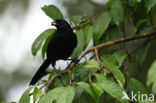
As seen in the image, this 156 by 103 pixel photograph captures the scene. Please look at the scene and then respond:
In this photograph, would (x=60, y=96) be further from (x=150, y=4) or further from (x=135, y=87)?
(x=150, y=4)

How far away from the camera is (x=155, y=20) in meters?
4.34

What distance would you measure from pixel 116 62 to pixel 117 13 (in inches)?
16.1

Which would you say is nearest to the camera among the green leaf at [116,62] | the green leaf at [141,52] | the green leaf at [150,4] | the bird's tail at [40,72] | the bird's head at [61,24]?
the green leaf at [116,62]

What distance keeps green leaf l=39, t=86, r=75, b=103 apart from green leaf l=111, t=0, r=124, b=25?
105 centimetres

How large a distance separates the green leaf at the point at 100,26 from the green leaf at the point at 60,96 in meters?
1.00

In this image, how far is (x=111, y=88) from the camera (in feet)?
9.33

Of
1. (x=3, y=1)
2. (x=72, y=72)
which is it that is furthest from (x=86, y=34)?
(x=3, y=1)

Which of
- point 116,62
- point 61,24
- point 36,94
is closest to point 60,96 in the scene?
point 36,94

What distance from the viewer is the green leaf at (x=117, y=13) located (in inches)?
147

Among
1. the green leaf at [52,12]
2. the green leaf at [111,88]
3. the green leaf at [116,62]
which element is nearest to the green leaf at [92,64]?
the green leaf at [116,62]

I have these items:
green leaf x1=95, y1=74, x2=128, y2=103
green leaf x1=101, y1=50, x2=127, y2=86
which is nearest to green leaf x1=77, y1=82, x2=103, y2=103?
green leaf x1=95, y1=74, x2=128, y2=103

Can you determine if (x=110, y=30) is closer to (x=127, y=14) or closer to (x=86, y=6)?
(x=127, y=14)

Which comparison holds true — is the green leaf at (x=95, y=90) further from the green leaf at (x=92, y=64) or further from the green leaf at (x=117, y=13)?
the green leaf at (x=117, y=13)

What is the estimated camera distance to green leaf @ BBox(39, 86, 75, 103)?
2.76 m
